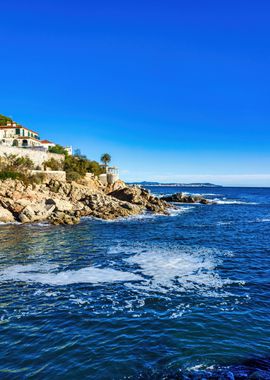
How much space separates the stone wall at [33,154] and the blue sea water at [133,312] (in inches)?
1528

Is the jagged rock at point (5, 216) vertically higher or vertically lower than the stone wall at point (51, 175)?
lower

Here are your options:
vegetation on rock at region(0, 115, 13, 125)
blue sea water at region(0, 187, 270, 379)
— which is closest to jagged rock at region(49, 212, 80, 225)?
blue sea water at region(0, 187, 270, 379)

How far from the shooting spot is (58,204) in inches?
2120

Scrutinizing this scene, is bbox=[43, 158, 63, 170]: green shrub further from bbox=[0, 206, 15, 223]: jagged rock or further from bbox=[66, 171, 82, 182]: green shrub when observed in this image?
bbox=[0, 206, 15, 223]: jagged rock

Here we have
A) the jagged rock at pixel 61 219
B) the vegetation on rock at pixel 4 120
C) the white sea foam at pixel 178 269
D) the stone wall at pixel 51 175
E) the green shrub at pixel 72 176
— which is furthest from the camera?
the vegetation on rock at pixel 4 120

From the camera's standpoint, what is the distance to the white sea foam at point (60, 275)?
67.6ft

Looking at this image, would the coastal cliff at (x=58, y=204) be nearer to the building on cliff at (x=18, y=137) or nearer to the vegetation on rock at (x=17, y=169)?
the vegetation on rock at (x=17, y=169)

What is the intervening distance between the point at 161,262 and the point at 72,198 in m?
39.4

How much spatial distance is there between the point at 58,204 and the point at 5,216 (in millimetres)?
9687

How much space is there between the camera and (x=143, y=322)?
14742mm

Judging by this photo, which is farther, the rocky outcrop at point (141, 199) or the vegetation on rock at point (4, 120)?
the vegetation on rock at point (4, 120)

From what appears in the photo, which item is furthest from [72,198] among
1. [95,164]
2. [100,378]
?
[100,378]

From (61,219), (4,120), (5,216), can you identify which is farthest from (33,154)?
(4,120)

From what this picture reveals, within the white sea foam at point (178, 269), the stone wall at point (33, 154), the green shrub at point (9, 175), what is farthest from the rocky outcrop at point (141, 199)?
the white sea foam at point (178, 269)
